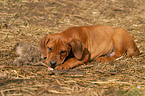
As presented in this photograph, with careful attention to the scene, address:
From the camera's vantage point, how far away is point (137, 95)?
379 cm

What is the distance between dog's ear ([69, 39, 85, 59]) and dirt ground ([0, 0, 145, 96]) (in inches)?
12.8

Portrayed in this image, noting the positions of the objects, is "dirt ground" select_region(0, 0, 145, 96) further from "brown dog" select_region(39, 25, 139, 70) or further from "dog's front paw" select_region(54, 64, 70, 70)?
"brown dog" select_region(39, 25, 139, 70)

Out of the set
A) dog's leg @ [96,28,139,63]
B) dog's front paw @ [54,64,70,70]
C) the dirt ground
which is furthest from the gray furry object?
dog's leg @ [96,28,139,63]

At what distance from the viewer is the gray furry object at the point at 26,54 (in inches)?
204

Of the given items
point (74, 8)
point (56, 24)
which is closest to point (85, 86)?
point (56, 24)

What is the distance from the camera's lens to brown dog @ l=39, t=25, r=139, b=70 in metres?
5.12

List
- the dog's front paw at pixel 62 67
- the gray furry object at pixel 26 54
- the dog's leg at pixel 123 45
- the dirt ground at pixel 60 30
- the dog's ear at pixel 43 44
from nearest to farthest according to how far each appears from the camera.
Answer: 1. the dirt ground at pixel 60 30
2. the dog's front paw at pixel 62 67
3. the gray furry object at pixel 26 54
4. the dog's ear at pixel 43 44
5. the dog's leg at pixel 123 45

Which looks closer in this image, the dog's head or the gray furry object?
the dog's head

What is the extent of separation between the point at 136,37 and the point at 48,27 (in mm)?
3368

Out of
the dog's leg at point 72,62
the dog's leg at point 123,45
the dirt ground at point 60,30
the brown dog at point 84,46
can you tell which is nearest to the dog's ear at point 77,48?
the brown dog at point 84,46

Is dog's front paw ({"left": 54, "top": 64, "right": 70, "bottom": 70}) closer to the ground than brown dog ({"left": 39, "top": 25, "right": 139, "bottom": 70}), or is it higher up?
closer to the ground

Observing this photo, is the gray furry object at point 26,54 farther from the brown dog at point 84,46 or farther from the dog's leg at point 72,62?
the dog's leg at point 72,62

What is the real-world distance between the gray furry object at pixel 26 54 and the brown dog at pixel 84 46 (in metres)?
0.23

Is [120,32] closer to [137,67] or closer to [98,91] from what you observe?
[137,67]
